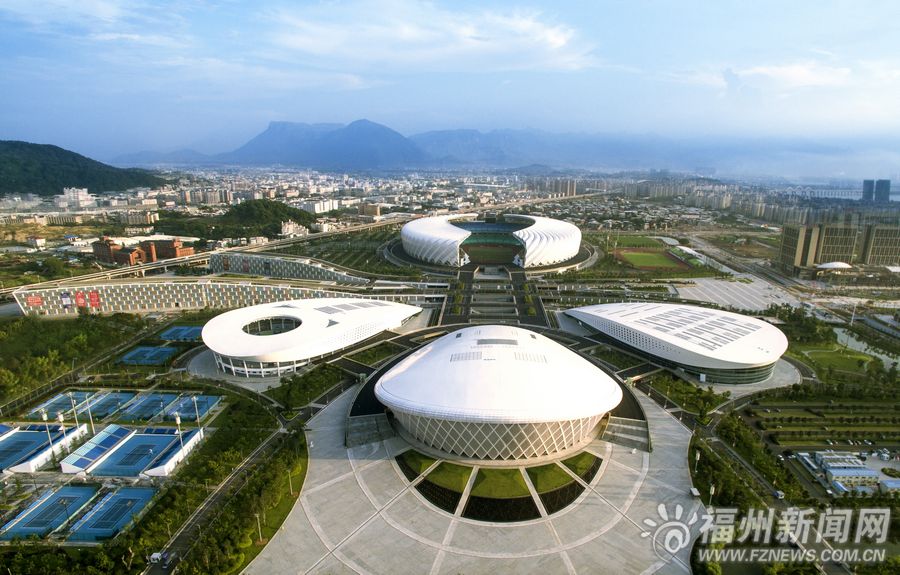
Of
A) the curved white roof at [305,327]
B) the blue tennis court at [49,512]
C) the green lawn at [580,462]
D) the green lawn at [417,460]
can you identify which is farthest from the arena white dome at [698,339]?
the blue tennis court at [49,512]

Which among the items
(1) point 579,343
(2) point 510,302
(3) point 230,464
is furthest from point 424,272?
(3) point 230,464

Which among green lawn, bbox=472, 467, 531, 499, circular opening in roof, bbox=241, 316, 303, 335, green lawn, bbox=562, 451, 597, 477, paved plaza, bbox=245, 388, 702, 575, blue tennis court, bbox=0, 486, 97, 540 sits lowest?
blue tennis court, bbox=0, 486, 97, 540

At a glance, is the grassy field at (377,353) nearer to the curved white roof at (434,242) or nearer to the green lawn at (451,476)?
the green lawn at (451,476)

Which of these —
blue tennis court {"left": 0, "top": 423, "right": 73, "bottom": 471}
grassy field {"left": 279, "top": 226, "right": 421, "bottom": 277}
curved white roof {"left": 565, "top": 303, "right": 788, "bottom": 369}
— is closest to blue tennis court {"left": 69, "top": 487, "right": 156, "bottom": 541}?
blue tennis court {"left": 0, "top": 423, "right": 73, "bottom": 471}

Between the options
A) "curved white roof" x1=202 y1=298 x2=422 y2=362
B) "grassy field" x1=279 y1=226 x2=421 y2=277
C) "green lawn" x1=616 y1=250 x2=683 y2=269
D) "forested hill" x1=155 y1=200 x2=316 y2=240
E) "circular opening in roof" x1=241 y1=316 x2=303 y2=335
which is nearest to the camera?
"curved white roof" x1=202 y1=298 x2=422 y2=362

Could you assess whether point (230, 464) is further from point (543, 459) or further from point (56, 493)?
point (543, 459)

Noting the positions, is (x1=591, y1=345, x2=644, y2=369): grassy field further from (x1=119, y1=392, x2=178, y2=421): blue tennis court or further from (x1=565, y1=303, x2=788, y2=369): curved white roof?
(x1=119, y1=392, x2=178, y2=421): blue tennis court

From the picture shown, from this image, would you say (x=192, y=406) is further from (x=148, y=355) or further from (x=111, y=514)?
(x=148, y=355)

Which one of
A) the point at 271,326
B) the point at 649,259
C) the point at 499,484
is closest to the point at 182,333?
the point at 271,326
